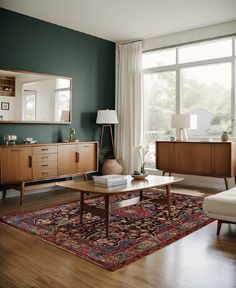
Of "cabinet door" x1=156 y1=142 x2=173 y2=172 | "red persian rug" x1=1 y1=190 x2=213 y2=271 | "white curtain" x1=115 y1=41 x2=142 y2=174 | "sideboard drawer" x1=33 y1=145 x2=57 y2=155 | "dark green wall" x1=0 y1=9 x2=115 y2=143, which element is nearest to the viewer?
"red persian rug" x1=1 y1=190 x2=213 y2=271

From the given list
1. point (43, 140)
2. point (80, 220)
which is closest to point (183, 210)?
point (80, 220)

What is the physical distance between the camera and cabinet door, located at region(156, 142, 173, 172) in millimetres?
5715

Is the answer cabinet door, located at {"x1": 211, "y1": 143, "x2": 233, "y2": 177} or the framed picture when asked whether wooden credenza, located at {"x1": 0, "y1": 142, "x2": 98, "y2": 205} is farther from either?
cabinet door, located at {"x1": 211, "y1": 143, "x2": 233, "y2": 177}

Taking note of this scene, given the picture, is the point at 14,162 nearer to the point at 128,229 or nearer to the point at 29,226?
the point at 29,226

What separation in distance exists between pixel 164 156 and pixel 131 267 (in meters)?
3.54

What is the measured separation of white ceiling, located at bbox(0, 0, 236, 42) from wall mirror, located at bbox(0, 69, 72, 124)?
0.96 metres

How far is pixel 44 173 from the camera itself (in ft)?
16.0

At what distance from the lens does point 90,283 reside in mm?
2152

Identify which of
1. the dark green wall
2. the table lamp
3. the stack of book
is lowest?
the stack of book

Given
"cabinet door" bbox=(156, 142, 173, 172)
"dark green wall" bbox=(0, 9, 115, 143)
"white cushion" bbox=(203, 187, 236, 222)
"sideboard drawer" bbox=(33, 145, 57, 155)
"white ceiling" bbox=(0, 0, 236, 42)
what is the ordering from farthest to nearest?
"cabinet door" bbox=(156, 142, 173, 172) → "dark green wall" bbox=(0, 9, 115, 143) → "sideboard drawer" bbox=(33, 145, 57, 155) → "white ceiling" bbox=(0, 0, 236, 42) → "white cushion" bbox=(203, 187, 236, 222)

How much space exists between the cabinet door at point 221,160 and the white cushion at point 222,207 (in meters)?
1.94

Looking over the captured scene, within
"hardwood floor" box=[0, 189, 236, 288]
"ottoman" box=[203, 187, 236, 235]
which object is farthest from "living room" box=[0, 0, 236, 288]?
"ottoman" box=[203, 187, 236, 235]

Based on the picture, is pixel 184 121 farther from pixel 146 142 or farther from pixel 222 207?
pixel 222 207

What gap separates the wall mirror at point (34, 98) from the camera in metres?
4.81
